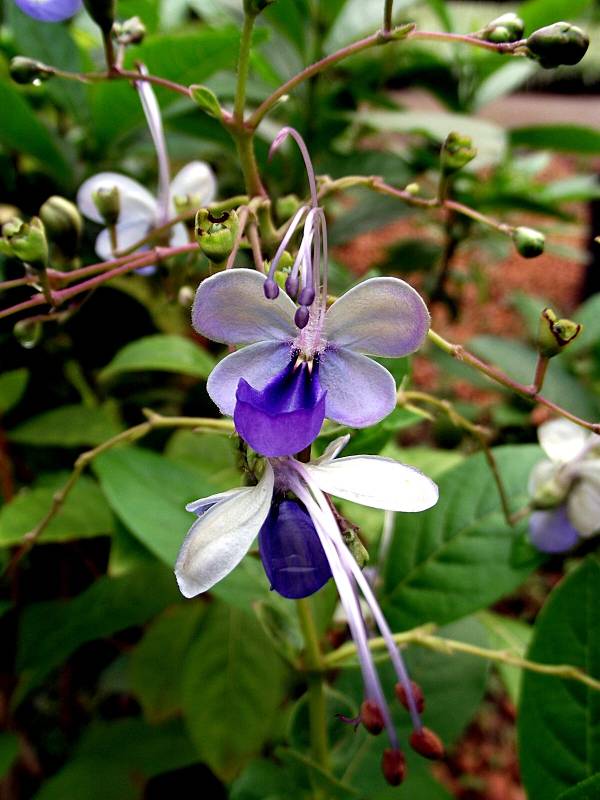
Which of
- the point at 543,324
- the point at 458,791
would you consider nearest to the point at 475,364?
the point at 543,324

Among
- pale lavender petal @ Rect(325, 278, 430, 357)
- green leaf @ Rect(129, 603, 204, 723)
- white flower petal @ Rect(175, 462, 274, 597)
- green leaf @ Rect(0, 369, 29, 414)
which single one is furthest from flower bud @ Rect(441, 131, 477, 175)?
green leaf @ Rect(129, 603, 204, 723)

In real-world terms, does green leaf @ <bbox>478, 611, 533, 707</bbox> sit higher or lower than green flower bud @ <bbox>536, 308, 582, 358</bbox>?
lower

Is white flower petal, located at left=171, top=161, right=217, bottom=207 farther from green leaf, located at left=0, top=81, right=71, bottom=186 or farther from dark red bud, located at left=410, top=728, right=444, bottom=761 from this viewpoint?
dark red bud, located at left=410, top=728, right=444, bottom=761

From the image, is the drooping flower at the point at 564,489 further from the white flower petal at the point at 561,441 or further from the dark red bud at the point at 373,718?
the dark red bud at the point at 373,718

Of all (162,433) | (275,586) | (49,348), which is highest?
(275,586)

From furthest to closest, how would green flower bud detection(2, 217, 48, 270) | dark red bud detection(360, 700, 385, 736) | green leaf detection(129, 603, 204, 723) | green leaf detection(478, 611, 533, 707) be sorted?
green leaf detection(478, 611, 533, 707)
green leaf detection(129, 603, 204, 723)
green flower bud detection(2, 217, 48, 270)
dark red bud detection(360, 700, 385, 736)

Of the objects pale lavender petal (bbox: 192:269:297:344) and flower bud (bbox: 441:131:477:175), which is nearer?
pale lavender petal (bbox: 192:269:297:344)

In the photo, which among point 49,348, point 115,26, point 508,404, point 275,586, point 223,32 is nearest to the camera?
point 275,586

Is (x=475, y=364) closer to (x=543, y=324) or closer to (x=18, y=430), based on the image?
(x=543, y=324)
